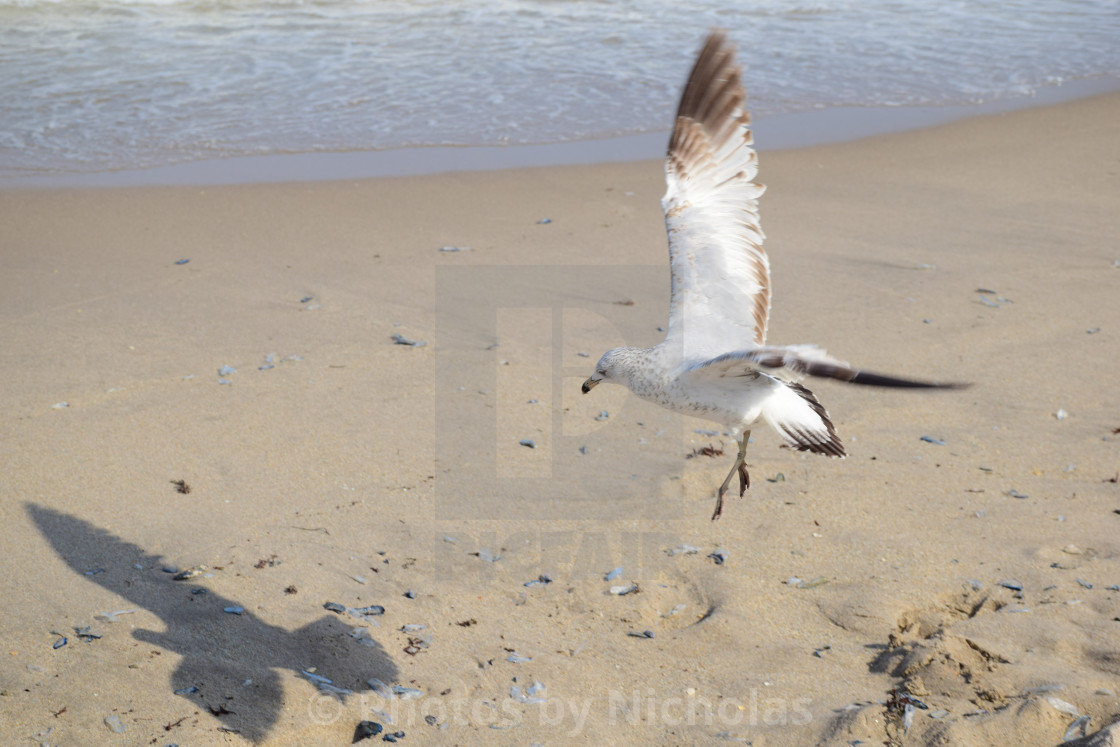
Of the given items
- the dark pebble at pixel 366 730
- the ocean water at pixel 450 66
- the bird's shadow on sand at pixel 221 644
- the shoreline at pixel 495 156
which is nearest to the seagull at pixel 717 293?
the bird's shadow on sand at pixel 221 644

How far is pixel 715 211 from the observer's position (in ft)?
15.9

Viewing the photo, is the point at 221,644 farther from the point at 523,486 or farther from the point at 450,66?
the point at 450,66

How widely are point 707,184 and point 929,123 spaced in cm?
644

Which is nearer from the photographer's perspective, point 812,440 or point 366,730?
point 366,730

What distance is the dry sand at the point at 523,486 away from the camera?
3.60 m

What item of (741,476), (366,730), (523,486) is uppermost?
(741,476)

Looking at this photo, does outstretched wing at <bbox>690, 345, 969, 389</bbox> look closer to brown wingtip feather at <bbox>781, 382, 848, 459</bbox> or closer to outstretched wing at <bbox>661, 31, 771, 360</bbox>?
brown wingtip feather at <bbox>781, 382, 848, 459</bbox>

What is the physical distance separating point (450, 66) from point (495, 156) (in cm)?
305

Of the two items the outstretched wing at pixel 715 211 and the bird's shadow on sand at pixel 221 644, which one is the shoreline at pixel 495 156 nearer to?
the outstretched wing at pixel 715 211

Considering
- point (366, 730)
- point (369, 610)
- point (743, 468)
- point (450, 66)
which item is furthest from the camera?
point (450, 66)

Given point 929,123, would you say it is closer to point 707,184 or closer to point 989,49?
point 989,49

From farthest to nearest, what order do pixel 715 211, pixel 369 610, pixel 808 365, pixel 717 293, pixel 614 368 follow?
pixel 715 211
pixel 717 293
pixel 614 368
pixel 369 610
pixel 808 365

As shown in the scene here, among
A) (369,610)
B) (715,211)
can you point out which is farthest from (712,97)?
(369,610)

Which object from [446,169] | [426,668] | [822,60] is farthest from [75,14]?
[426,668]
